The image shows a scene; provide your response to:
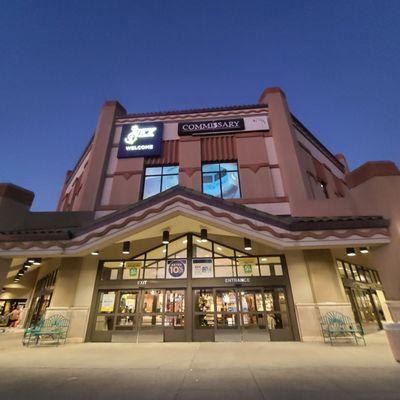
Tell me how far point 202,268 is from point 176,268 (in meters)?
1.35

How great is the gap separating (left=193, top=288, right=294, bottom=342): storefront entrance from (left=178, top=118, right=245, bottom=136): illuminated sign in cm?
1008

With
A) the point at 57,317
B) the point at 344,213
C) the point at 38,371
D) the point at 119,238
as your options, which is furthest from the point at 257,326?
the point at 57,317

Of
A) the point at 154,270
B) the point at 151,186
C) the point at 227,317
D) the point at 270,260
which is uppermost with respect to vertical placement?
the point at 151,186

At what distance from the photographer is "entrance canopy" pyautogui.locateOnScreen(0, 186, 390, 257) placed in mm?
9406

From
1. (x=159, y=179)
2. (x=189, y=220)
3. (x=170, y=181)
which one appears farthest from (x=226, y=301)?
(x=159, y=179)

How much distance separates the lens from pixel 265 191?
1398cm

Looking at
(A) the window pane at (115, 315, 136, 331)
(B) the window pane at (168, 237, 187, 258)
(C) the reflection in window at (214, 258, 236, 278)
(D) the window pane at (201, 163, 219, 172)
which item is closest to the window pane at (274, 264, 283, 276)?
(C) the reflection in window at (214, 258, 236, 278)

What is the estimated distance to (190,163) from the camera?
50.1 ft

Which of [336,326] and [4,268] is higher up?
[4,268]

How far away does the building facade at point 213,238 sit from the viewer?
386 inches

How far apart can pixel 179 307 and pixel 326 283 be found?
7.03 meters

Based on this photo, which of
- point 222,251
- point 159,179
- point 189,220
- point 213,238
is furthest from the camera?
point 159,179

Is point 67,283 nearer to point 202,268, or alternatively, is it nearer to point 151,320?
point 151,320

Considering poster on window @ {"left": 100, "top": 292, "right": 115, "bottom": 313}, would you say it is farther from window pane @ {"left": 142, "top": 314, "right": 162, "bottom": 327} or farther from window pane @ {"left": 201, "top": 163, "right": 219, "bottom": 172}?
window pane @ {"left": 201, "top": 163, "right": 219, "bottom": 172}
